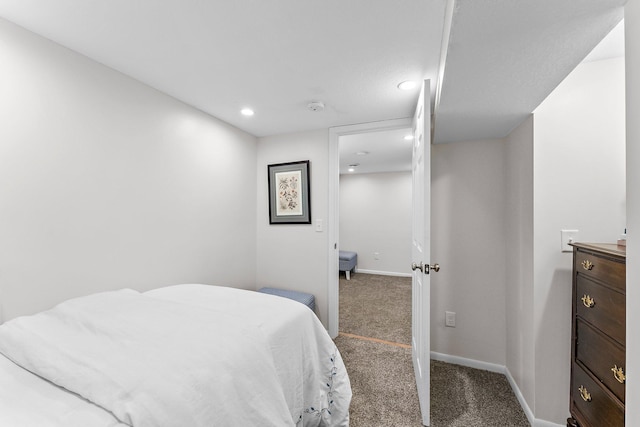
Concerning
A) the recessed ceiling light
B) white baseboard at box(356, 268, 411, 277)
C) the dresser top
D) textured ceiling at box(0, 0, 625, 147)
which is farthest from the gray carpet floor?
white baseboard at box(356, 268, 411, 277)

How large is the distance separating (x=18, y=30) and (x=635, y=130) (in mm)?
2523

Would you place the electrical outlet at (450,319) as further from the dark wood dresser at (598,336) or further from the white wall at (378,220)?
the white wall at (378,220)

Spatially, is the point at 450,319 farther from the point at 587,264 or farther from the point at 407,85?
the point at 407,85

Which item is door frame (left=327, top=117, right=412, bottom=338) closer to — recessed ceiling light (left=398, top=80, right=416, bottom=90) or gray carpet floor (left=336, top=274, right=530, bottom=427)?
gray carpet floor (left=336, top=274, right=530, bottom=427)

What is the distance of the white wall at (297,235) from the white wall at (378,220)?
10.3 feet

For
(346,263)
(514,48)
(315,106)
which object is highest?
(315,106)

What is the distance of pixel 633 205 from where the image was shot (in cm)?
76

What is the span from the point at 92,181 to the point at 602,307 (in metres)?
2.70

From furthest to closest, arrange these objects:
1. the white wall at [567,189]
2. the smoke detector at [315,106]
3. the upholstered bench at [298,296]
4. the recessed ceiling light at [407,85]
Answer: the upholstered bench at [298,296]
the smoke detector at [315,106]
the recessed ceiling light at [407,85]
the white wall at [567,189]

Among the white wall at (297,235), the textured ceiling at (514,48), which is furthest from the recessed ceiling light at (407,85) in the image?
the white wall at (297,235)

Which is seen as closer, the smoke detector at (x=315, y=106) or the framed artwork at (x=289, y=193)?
the smoke detector at (x=315, y=106)

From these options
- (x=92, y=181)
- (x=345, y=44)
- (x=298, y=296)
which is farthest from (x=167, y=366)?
(x=298, y=296)

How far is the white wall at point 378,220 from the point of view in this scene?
5359 millimetres

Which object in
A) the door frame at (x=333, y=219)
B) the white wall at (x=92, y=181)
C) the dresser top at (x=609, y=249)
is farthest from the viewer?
the door frame at (x=333, y=219)
